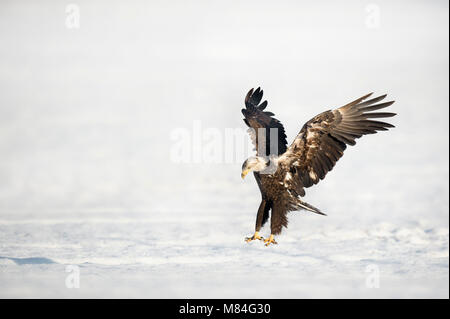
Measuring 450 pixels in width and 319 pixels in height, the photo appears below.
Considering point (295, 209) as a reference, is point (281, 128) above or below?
above

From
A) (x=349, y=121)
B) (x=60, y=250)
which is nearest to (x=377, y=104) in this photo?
(x=349, y=121)

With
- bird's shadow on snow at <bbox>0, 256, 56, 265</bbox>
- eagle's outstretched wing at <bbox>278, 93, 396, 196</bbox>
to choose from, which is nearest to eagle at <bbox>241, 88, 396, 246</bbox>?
eagle's outstretched wing at <bbox>278, 93, 396, 196</bbox>

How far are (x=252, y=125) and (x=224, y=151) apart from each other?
734cm

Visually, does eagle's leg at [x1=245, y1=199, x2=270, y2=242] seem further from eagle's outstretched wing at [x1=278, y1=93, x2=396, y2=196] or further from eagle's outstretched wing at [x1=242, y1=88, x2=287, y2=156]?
eagle's outstretched wing at [x1=242, y1=88, x2=287, y2=156]

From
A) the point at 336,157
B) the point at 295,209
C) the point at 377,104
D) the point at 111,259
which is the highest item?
the point at 377,104

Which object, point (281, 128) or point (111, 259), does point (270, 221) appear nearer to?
point (281, 128)

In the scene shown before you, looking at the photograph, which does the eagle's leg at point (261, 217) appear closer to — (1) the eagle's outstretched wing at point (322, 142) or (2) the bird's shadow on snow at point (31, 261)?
(1) the eagle's outstretched wing at point (322, 142)

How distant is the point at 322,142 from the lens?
9352 millimetres

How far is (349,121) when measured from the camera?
946 cm

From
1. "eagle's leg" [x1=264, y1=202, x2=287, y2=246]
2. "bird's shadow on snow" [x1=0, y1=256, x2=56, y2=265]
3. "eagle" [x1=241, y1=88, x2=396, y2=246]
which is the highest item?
"eagle" [x1=241, y1=88, x2=396, y2=246]

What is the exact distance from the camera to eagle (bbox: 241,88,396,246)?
30.4 feet

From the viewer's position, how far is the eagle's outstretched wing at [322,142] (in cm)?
927

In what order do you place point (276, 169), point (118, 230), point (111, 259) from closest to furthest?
point (276, 169) < point (111, 259) < point (118, 230)

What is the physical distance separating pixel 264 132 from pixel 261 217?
1.10m
